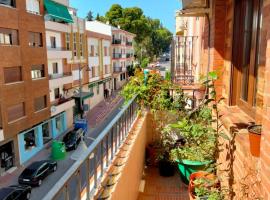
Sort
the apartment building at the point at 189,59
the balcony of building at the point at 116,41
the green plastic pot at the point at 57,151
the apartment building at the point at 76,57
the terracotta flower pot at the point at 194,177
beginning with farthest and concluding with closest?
the balcony of building at the point at 116,41 < the apartment building at the point at 76,57 < the green plastic pot at the point at 57,151 < the apartment building at the point at 189,59 < the terracotta flower pot at the point at 194,177

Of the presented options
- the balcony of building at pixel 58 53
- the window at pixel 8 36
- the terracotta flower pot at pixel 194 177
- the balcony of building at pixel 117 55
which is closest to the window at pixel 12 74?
the window at pixel 8 36

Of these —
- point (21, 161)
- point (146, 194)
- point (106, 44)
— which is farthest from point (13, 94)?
point (106, 44)

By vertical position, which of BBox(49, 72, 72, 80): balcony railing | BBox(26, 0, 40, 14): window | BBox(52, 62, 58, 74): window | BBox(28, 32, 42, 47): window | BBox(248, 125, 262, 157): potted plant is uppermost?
BBox(26, 0, 40, 14): window

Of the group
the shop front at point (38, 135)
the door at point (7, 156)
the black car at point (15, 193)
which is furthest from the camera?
the shop front at point (38, 135)

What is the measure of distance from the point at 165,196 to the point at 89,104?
824 inches

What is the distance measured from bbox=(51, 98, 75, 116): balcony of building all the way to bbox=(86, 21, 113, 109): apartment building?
555 cm

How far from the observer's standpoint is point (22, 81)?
13234 mm

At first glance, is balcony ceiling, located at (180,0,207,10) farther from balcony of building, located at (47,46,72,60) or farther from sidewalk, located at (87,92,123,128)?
sidewalk, located at (87,92,123,128)

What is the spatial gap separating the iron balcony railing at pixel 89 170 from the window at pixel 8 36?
10.2 m

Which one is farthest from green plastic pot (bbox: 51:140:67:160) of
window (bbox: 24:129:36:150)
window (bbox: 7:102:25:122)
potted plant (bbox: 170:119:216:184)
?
potted plant (bbox: 170:119:216:184)

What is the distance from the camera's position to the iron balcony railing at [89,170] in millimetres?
1513

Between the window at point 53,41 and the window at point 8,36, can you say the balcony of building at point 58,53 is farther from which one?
the window at point 8,36

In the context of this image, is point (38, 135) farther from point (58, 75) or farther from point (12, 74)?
point (58, 75)

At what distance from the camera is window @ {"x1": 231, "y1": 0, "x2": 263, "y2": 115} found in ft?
9.85
